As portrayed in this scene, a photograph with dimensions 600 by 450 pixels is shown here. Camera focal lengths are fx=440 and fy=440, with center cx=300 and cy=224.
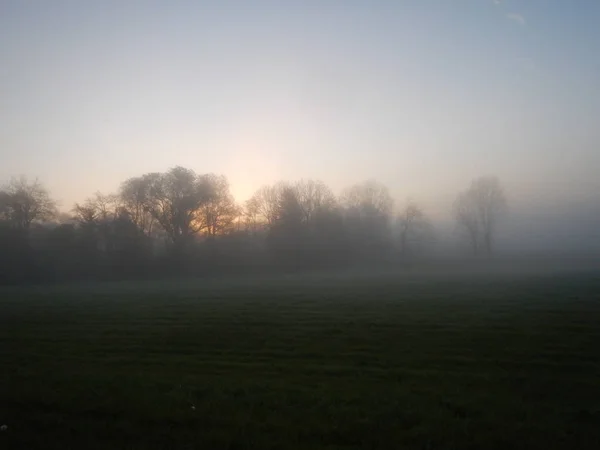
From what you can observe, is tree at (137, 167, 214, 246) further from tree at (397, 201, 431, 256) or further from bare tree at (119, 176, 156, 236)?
tree at (397, 201, 431, 256)

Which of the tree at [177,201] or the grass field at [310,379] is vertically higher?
the tree at [177,201]

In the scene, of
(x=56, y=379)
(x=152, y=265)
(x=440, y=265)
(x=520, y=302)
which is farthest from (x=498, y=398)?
(x=440, y=265)

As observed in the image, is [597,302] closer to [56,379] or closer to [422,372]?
[422,372]

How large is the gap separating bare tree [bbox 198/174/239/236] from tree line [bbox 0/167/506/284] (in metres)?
0.22

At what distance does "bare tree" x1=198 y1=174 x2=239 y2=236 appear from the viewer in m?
95.8

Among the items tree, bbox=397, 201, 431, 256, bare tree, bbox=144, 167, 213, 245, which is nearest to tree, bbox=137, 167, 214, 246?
bare tree, bbox=144, 167, 213, 245

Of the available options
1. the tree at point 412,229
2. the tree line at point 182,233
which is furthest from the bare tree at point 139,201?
the tree at point 412,229

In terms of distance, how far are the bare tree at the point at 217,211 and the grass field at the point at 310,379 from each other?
69.3 metres

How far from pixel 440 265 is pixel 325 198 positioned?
32.3 metres

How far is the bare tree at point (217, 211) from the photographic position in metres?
95.8

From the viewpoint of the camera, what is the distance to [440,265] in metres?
105

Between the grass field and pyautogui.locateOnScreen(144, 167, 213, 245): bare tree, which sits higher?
pyautogui.locateOnScreen(144, 167, 213, 245): bare tree

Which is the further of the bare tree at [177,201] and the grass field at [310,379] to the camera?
the bare tree at [177,201]

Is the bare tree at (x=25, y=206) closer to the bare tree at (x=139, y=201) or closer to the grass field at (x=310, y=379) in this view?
the bare tree at (x=139, y=201)
